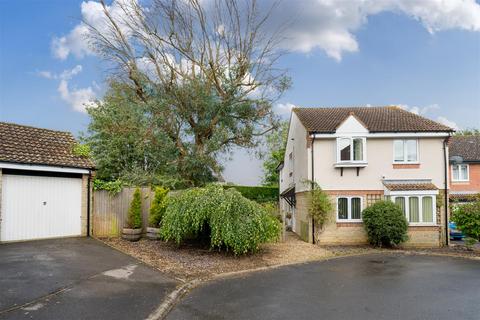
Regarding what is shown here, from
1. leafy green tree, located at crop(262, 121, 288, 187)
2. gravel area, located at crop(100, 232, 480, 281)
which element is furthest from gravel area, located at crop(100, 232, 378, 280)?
leafy green tree, located at crop(262, 121, 288, 187)

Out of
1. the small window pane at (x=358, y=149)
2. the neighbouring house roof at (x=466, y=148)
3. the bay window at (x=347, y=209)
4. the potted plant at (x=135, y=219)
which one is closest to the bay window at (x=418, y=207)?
the bay window at (x=347, y=209)

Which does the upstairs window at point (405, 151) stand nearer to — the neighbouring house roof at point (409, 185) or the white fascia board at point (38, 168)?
the neighbouring house roof at point (409, 185)

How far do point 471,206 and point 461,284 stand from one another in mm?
8341

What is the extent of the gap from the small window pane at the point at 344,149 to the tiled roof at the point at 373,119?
728 millimetres

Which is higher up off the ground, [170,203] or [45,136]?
[45,136]

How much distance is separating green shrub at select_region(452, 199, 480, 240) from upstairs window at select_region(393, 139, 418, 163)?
3191 mm

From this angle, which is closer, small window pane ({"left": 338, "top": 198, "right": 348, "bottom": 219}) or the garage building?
the garage building

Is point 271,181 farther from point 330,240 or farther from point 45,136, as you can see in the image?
point 45,136

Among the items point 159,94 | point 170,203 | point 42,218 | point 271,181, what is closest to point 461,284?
point 170,203

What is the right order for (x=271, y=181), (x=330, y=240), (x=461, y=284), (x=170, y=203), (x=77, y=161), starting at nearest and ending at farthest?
1. (x=461, y=284)
2. (x=170, y=203)
3. (x=77, y=161)
4. (x=330, y=240)
5. (x=271, y=181)

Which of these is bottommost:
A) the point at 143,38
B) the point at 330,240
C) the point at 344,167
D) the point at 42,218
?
the point at 330,240

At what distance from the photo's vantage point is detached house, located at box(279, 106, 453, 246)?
18.7 metres

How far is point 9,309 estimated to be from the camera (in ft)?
22.7

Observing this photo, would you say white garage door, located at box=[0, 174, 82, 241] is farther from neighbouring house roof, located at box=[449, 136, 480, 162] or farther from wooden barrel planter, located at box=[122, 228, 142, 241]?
neighbouring house roof, located at box=[449, 136, 480, 162]
